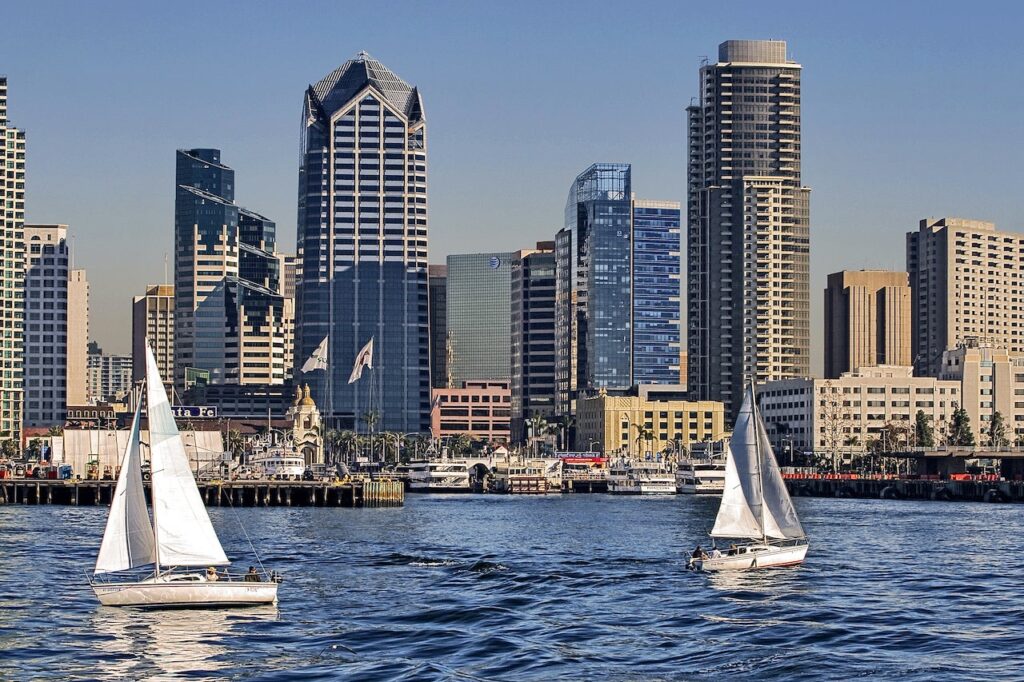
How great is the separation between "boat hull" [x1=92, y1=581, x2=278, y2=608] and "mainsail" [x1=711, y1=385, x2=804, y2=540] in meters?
39.5

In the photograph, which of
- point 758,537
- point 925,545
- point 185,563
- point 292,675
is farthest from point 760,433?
point 292,675

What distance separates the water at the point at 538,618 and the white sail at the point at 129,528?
117 inches

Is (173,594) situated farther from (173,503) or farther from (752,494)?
(752,494)

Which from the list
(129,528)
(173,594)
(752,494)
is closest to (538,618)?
(173,594)

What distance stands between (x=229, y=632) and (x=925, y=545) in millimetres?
79416

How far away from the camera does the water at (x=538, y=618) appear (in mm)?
74938

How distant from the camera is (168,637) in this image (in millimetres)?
80938

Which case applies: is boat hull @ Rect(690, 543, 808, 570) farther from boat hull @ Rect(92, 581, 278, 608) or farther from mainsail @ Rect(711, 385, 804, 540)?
boat hull @ Rect(92, 581, 278, 608)

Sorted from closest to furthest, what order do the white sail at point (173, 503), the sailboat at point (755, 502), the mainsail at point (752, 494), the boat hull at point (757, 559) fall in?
the white sail at point (173, 503)
the boat hull at point (757, 559)
the sailboat at point (755, 502)
the mainsail at point (752, 494)

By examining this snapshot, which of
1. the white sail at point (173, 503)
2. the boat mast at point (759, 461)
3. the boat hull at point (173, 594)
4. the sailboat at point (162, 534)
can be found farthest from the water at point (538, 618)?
the white sail at point (173, 503)

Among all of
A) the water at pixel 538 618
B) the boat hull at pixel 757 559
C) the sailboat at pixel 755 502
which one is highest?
the sailboat at pixel 755 502

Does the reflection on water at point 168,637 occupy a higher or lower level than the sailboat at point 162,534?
lower

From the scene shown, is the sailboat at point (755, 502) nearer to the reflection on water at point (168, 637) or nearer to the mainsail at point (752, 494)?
the mainsail at point (752, 494)

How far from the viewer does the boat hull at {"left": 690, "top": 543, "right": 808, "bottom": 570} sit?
11225 cm
